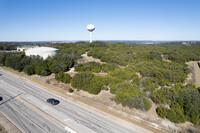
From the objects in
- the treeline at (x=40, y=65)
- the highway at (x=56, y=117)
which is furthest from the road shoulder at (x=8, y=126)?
the treeline at (x=40, y=65)

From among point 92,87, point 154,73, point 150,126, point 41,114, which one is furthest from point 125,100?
point 154,73

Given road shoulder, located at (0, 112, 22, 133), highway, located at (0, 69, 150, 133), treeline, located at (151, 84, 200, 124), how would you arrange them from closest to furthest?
road shoulder, located at (0, 112, 22, 133)
highway, located at (0, 69, 150, 133)
treeline, located at (151, 84, 200, 124)

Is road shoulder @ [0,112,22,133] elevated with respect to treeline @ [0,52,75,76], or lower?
lower

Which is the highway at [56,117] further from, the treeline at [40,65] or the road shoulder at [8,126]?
the treeline at [40,65]

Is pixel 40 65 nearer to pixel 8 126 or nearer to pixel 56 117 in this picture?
pixel 8 126

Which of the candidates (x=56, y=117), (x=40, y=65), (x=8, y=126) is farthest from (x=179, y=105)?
(x=40, y=65)

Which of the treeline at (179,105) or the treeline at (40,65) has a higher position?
the treeline at (40,65)

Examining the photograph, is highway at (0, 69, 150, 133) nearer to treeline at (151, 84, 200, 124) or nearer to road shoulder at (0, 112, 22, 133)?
road shoulder at (0, 112, 22, 133)

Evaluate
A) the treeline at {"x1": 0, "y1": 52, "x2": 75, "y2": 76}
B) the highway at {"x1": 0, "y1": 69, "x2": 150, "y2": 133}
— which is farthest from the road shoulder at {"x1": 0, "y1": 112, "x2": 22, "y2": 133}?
the treeline at {"x1": 0, "y1": 52, "x2": 75, "y2": 76}
